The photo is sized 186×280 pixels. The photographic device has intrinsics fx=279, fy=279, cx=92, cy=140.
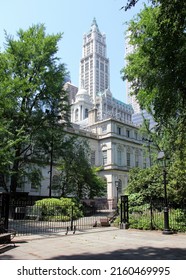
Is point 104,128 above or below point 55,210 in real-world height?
above

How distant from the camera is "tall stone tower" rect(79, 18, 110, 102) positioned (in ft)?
526

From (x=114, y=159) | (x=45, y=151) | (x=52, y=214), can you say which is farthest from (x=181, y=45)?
(x=114, y=159)

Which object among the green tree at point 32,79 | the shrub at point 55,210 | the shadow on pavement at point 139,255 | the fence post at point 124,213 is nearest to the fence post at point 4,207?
the shadow on pavement at point 139,255

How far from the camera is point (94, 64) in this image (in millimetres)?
160875

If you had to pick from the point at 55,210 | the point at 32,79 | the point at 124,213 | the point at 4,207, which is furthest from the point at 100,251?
the point at 32,79

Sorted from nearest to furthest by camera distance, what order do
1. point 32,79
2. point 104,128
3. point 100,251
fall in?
point 100,251, point 32,79, point 104,128

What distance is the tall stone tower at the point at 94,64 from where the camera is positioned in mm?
160250

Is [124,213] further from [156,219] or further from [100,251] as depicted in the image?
[100,251]

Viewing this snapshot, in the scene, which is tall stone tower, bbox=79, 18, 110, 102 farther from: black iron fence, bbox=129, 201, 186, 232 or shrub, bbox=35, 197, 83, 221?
black iron fence, bbox=129, 201, 186, 232

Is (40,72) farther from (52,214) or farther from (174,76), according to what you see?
(174,76)

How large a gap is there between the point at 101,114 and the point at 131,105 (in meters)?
25.4

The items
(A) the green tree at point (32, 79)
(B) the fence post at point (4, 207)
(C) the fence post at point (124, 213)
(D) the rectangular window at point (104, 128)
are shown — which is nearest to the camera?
(B) the fence post at point (4, 207)

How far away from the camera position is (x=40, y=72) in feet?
86.8

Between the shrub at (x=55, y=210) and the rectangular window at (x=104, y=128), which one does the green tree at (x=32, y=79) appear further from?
the rectangular window at (x=104, y=128)
